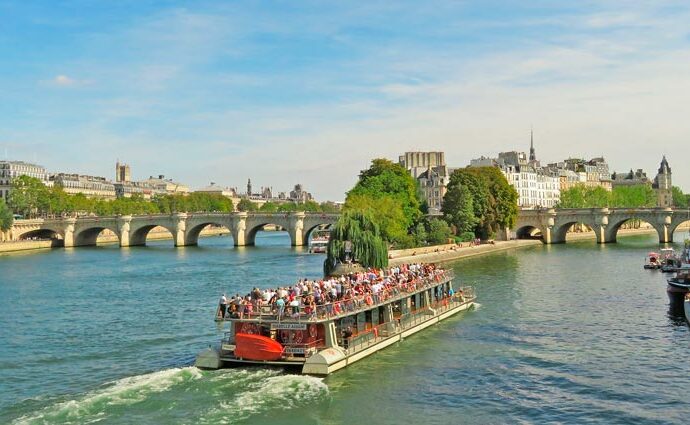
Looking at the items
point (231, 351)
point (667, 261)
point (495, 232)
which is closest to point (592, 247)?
point (495, 232)

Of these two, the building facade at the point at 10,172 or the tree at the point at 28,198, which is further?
the building facade at the point at 10,172

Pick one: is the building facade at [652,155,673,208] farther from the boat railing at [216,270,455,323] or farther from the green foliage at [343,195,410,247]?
the boat railing at [216,270,455,323]

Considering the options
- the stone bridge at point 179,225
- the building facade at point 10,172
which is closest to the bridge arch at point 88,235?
the stone bridge at point 179,225

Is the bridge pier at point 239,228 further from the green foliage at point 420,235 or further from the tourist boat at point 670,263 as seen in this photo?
the tourist boat at point 670,263

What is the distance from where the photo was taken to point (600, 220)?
9188cm

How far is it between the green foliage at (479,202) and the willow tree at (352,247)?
33.0m

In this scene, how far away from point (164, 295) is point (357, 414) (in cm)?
2780

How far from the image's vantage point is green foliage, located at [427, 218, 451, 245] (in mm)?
78438

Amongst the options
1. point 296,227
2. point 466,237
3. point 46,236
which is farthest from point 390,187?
point 46,236

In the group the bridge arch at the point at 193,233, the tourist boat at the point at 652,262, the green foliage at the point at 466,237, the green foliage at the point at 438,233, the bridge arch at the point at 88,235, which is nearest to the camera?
the tourist boat at the point at 652,262

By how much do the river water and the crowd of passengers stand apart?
198cm

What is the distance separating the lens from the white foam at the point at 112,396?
21.7 meters

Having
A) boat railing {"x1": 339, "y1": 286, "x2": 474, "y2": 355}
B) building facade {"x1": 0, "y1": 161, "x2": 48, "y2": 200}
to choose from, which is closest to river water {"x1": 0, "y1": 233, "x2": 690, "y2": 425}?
boat railing {"x1": 339, "y1": 286, "x2": 474, "y2": 355}

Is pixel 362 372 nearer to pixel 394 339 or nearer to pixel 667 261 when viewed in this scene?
pixel 394 339
